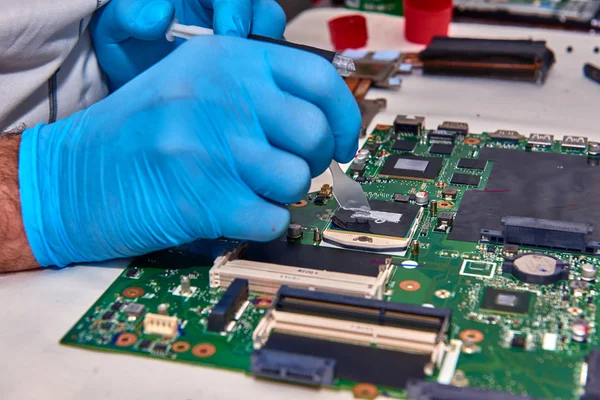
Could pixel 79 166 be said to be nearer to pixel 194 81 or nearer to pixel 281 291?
pixel 194 81

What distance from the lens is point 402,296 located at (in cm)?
224

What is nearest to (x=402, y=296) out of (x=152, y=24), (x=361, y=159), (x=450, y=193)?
(x=450, y=193)

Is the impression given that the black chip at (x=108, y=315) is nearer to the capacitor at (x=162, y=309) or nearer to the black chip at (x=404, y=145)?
the capacitor at (x=162, y=309)

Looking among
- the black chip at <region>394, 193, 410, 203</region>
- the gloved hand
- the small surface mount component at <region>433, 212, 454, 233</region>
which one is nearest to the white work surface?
the black chip at <region>394, 193, 410, 203</region>

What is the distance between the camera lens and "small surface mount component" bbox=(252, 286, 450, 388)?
75.9 inches

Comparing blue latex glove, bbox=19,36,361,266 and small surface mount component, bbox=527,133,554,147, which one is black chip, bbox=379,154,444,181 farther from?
blue latex glove, bbox=19,36,361,266

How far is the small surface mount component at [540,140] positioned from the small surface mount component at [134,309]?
1833 millimetres

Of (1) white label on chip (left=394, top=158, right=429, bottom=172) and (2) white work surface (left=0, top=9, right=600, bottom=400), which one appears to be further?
(1) white label on chip (left=394, top=158, right=429, bottom=172)

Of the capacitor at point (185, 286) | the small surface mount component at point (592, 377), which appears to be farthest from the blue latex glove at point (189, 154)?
the small surface mount component at point (592, 377)

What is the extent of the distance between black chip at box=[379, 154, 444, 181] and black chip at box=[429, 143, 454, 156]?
73 mm

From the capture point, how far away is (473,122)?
350 centimetres

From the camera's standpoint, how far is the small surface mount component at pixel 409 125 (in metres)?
3.36

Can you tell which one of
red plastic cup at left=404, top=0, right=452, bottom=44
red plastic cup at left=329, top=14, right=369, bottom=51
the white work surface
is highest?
red plastic cup at left=404, top=0, right=452, bottom=44

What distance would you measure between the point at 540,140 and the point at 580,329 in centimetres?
135
